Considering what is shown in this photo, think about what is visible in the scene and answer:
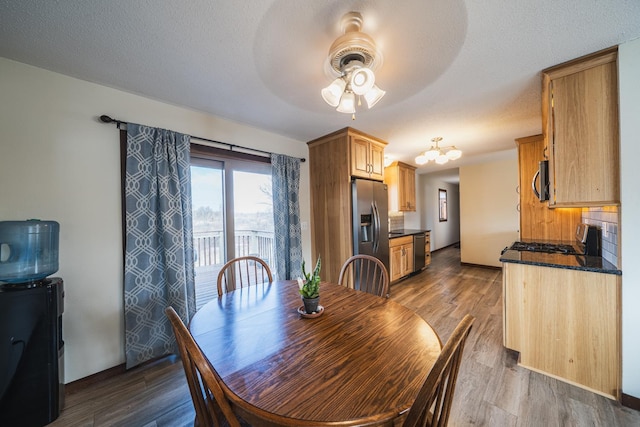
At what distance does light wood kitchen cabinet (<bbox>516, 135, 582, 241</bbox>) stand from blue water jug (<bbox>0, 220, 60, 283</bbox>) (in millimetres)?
5183

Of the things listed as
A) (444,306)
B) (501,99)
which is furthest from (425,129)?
(444,306)

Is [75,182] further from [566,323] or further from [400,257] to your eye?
[400,257]

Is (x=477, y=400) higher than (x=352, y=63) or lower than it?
lower

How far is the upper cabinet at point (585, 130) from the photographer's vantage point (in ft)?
4.90

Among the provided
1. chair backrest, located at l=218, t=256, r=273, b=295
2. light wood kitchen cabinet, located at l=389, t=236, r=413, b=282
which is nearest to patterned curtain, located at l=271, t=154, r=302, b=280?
chair backrest, located at l=218, t=256, r=273, b=295

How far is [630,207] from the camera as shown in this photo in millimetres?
1422

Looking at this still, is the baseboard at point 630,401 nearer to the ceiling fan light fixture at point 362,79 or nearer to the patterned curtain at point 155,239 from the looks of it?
the ceiling fan light fixture at point 362,79

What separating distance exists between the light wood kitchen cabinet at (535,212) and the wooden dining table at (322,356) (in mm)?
3377

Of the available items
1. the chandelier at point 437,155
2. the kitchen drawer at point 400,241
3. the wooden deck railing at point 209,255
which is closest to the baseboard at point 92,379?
the wooden deck railing at point 209,255

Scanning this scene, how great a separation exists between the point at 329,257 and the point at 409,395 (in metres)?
2.48

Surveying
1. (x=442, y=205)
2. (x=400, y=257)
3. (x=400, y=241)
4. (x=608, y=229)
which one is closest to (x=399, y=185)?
(x=400, y=241)

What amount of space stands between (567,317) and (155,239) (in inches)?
134

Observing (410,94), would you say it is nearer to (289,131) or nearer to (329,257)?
(289,131)

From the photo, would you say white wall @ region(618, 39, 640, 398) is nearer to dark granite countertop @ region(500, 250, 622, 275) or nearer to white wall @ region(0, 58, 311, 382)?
dark granite countertop @ region(500, 250, 622, 275)
